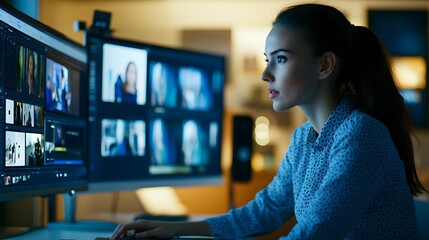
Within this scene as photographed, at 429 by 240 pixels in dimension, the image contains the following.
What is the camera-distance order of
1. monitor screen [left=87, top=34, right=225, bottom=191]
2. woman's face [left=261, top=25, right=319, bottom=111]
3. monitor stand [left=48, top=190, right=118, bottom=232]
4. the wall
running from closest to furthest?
1. woman's face [left=261, top=25, right=319, bottom=111]
2. monitor stand [left=48, top=190, right=118, bottom=232]
3. monitor screen [left=87, top=34, right=225, bottom=191]
4. the wall

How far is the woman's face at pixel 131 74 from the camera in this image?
186 centimetres

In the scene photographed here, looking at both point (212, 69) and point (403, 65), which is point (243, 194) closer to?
point (212, 69)

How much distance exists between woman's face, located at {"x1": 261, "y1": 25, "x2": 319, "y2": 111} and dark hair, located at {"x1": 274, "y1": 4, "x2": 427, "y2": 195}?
18mm

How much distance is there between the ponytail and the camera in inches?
49.3

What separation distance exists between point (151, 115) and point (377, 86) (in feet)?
2.88

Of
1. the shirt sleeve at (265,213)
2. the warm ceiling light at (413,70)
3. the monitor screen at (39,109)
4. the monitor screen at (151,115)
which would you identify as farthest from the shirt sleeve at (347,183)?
the warm ceiling light at (413,70)

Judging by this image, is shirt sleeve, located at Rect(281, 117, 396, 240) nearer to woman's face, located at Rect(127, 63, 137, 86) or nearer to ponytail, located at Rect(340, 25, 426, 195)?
ponytail, located at Rect(340, 25, 426, 195)

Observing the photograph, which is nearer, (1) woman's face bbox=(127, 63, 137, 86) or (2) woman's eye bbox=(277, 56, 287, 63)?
(2) woman's eye bbox=(277, 56, 287, 63)

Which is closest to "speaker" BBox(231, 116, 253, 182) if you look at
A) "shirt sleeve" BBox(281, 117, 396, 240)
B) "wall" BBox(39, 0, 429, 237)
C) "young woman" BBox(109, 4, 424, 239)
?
"young woman" BBox(109, 4, 424, 239)

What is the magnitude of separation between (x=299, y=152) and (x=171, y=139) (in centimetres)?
70

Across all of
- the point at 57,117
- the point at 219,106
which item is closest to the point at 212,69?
the point at 219,106

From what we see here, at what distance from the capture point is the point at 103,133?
178cm

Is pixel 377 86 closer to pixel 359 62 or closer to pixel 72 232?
pixel 359 62

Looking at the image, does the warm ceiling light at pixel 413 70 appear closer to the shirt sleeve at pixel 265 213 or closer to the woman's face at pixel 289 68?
the shirt sleeve at pixel 265 213
